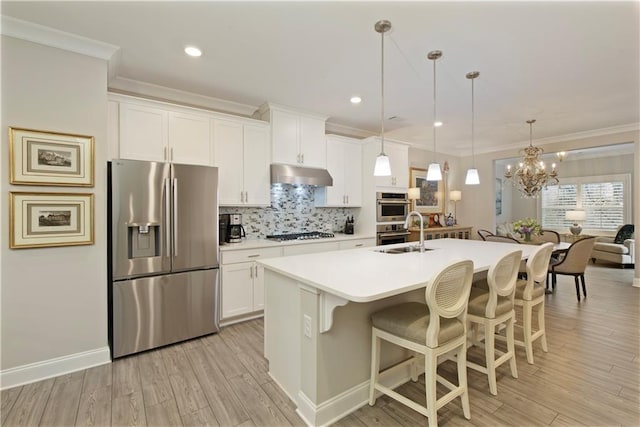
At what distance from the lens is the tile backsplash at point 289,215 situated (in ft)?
13.1

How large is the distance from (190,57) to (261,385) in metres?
2.80

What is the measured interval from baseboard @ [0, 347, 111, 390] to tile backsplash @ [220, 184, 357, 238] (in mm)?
1923

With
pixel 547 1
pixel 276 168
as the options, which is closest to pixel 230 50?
pixel 276 168

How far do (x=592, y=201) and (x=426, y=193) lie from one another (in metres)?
4.87

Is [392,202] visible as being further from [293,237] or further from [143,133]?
[143,133]

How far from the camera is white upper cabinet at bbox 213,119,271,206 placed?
3453 mm

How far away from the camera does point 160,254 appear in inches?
109

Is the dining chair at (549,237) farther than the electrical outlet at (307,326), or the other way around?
the dining chair at (549,237)

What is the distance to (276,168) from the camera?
3.80m

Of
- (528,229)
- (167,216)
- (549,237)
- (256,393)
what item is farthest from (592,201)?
(167,216)

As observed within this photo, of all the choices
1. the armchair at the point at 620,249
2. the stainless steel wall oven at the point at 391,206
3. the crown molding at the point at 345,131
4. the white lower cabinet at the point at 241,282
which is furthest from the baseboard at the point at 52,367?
the armchair at the point at 620,249

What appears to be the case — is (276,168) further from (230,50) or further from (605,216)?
(605,216)

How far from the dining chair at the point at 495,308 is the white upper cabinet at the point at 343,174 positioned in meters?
2.53

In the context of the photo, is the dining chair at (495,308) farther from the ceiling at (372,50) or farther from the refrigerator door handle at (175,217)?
the refrigerator door handle at (175,217)
